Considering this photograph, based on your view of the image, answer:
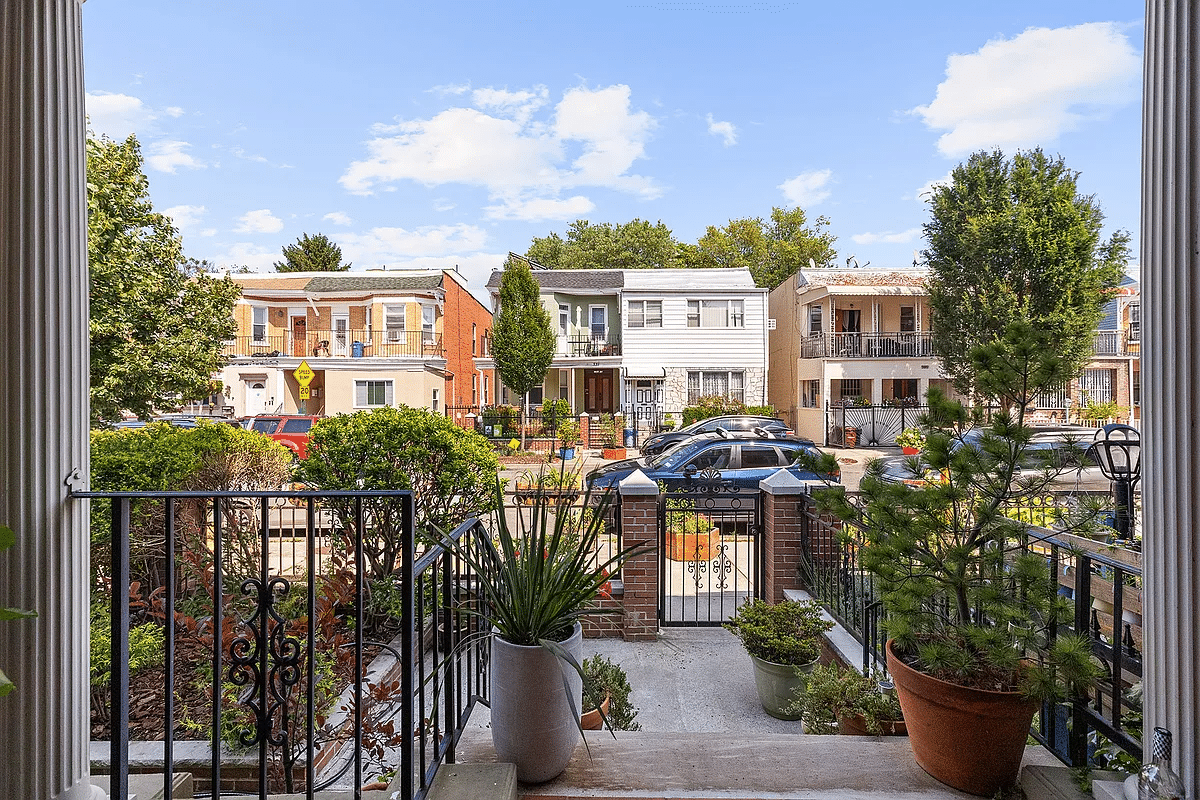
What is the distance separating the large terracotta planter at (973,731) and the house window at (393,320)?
80.7 ft

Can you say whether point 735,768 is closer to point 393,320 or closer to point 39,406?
point 39,406

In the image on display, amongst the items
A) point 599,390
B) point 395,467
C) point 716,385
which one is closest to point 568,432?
point 716,385

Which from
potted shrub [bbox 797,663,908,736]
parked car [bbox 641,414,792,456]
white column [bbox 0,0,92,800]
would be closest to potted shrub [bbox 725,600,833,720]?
potted shrub [bbox 797,663,908,736]

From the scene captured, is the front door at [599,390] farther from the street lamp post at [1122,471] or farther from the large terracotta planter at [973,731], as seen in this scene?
the large terracotta planter at [973,731]

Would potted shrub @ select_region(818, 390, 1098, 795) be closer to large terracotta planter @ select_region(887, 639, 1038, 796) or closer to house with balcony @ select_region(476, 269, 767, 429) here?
large terracotta planter @ select_region(887, 639, 1038, 796)

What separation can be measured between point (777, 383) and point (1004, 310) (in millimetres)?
11872

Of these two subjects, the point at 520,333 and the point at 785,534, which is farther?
the point at 520,333

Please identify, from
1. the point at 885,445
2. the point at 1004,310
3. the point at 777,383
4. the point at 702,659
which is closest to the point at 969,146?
the point at 1004,310

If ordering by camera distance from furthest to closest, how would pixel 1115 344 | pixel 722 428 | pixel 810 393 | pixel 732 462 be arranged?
pixel 810 393
pixel 1115 344
pixel 722 428
pixel 732 462

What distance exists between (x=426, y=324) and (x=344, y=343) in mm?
3595

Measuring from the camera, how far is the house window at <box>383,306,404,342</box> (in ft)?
81.7

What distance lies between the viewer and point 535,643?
229 centimetres

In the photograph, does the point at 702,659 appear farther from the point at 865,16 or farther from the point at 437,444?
the point at 865,16

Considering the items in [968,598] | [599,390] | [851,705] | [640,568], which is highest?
[599,390]
